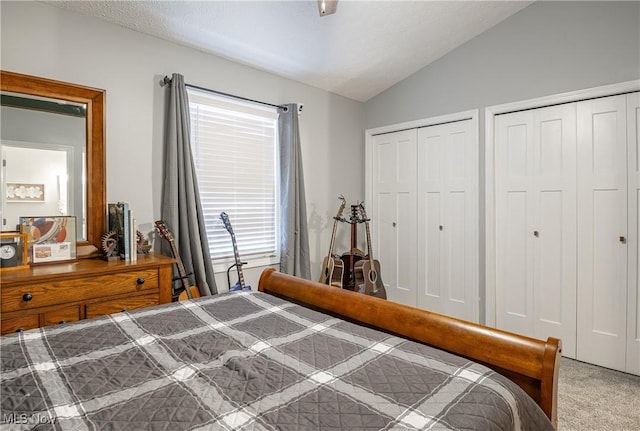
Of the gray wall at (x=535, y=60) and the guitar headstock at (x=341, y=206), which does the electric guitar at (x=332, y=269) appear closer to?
the guitar headstock at (x=341, y=206)

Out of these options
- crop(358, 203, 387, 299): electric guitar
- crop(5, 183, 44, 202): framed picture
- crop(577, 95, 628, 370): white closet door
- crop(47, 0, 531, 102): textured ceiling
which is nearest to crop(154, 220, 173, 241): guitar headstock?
crop(5, 183, 44, 202): framed picture

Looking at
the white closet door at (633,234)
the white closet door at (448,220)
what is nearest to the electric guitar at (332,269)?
the white closet door at (448,220)

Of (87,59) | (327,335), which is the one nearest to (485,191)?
(327,335)

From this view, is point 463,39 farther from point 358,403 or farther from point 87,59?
point 358,403

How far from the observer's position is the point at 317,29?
2.69 m

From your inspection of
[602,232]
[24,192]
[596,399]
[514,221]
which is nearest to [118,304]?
[24,192]

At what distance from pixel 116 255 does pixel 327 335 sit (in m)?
1.61

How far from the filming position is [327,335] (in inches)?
51.8

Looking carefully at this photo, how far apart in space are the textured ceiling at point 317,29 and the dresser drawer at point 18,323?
5.91 ft

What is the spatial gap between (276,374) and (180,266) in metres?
1.69

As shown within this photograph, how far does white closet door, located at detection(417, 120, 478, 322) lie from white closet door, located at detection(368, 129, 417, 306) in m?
0.10

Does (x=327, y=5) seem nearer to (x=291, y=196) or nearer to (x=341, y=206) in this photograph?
(x=291, y=196)

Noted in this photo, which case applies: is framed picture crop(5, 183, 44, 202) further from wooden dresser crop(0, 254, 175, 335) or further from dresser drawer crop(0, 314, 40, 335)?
dresser drawer crop(0, 314, 40, 335)

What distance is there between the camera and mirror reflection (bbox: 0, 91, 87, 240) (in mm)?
2031
